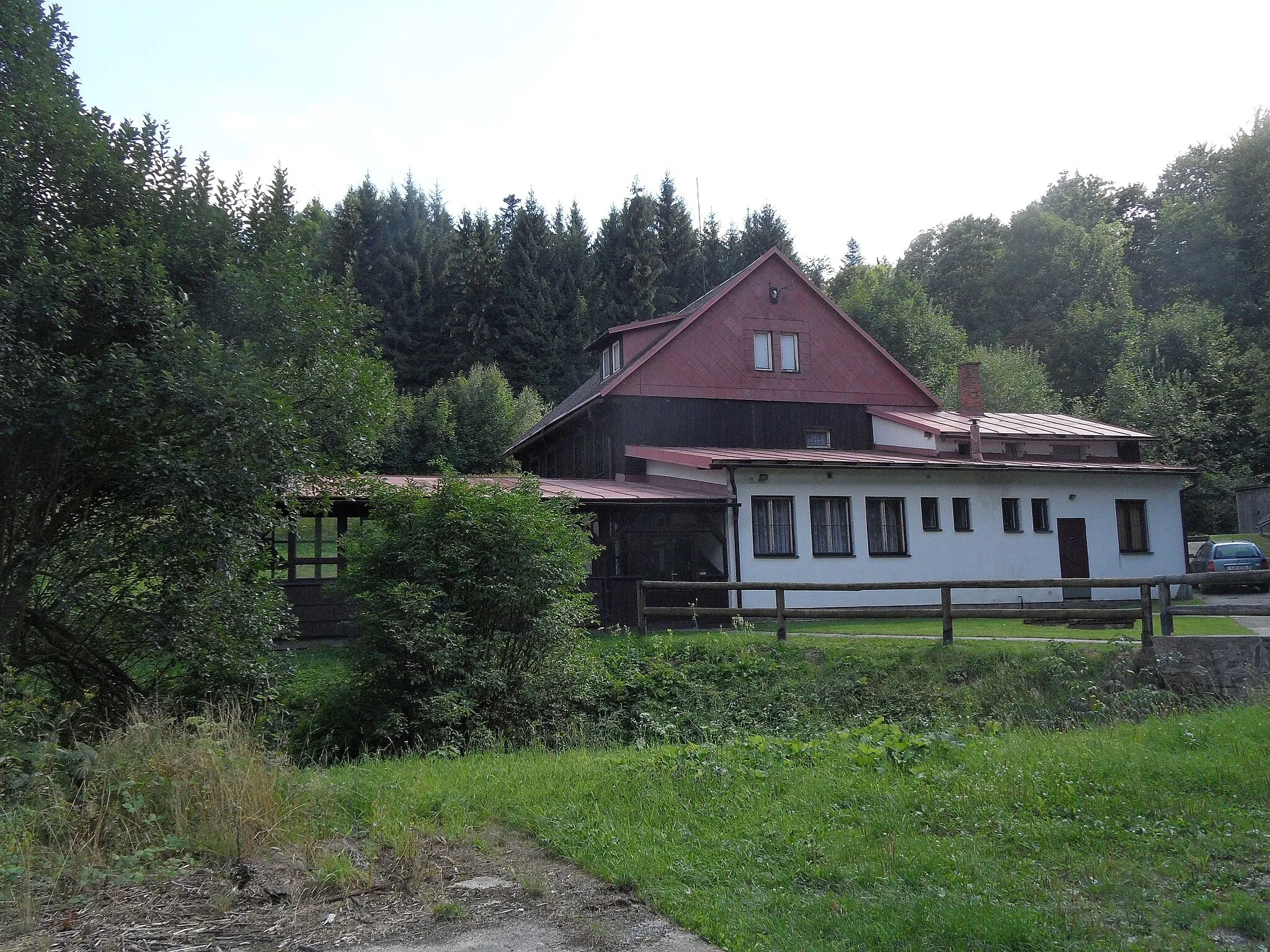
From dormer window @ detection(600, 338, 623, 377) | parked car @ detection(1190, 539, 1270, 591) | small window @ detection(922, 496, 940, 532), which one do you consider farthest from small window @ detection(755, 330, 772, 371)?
parked car @ detection(1190, 539, 1270, 591)

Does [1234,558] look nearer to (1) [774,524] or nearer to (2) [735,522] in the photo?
(1) [774,524]

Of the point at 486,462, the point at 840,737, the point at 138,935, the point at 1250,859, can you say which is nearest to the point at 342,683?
the point at 840,737

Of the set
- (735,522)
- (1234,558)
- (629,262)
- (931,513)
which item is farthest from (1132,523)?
(629,262)

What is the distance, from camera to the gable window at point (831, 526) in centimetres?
2253

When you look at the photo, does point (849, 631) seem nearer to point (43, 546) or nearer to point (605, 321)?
point (43, 546)

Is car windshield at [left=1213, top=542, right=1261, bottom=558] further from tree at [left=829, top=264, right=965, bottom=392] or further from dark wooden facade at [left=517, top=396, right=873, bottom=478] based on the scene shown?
tree at [left=829, top=264, right=965, bottom=392]

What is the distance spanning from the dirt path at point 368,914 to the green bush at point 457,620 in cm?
515

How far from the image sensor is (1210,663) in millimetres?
12438

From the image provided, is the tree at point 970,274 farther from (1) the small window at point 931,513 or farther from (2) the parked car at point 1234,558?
(1) the small window at point 931,513

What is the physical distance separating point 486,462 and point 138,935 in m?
38.4

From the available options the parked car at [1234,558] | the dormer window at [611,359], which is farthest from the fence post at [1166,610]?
the dormer window at [611,359]

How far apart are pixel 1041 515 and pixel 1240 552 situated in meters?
5.82

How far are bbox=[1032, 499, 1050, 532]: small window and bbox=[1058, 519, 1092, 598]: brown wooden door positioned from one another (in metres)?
0.36

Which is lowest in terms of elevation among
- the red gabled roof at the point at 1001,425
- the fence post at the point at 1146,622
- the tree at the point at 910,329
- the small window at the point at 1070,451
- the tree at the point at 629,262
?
the fence post at the point at 1146,622
